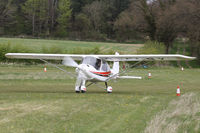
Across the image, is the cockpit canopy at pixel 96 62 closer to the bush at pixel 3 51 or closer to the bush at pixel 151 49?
the bush at pixel 3 51

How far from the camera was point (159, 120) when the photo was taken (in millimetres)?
10352

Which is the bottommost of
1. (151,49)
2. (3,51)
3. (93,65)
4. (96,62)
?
(3,51)

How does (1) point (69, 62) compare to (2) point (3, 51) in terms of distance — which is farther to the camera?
(2) point (3, 51)

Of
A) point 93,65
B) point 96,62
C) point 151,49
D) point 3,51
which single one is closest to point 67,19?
point 151,49

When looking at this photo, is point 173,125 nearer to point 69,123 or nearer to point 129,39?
point 69,123

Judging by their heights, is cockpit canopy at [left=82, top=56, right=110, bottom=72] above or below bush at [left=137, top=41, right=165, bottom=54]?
above

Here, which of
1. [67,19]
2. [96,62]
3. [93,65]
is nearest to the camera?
[93,65]

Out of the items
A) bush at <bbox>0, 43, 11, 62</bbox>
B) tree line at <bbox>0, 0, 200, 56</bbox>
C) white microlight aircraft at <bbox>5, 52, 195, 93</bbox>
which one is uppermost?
tree line at <bbox>0, 0, 200, 56</bbox>

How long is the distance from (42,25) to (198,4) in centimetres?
5240

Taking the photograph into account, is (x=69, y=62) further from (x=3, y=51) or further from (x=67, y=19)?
(x=67, y=19)

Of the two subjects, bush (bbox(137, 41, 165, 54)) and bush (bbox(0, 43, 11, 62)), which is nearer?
→ bush (bbox(0, 43, 11, 62))

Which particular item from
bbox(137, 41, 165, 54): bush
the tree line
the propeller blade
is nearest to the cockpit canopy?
the propeller blade

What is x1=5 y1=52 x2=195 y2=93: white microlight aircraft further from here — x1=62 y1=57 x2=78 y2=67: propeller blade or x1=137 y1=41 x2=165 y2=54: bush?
x1=137 y1=41 x2=165 y2=54: bush

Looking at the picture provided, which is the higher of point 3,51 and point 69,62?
point 69,62
